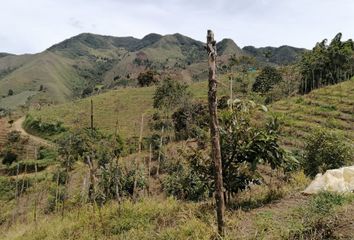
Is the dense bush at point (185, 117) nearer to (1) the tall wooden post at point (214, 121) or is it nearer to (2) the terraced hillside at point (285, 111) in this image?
(2) the terraced hillside at point (285, 111)

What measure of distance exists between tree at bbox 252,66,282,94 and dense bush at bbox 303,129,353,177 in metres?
37.9

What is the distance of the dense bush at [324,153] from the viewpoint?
17.9 meters

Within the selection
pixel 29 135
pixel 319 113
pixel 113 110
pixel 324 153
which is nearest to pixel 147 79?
pixel 113 110

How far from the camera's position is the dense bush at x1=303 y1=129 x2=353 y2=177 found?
17.9m

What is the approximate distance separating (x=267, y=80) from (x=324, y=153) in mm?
41313

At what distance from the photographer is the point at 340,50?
4912 cm

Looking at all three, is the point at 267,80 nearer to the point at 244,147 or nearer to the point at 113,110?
the point at 113,110

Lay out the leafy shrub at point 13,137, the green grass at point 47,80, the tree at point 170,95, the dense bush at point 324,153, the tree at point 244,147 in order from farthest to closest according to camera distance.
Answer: the green grass at point 47,80 < the leafy shrub at point 13,137 < the tree at point 170,95 < the dense bush at point 324,153 < the tree at point 244,147

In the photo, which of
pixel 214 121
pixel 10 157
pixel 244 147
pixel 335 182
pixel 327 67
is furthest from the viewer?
pixel 10 157

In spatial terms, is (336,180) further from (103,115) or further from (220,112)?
(103,115)

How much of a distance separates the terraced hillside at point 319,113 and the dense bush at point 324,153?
8.36 meters

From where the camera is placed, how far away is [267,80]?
58.8m

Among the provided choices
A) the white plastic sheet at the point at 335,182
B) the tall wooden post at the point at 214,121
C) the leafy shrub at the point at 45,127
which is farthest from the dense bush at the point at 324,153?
the leafy shrub at the point at 45,127

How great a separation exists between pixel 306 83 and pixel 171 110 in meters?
16.7
